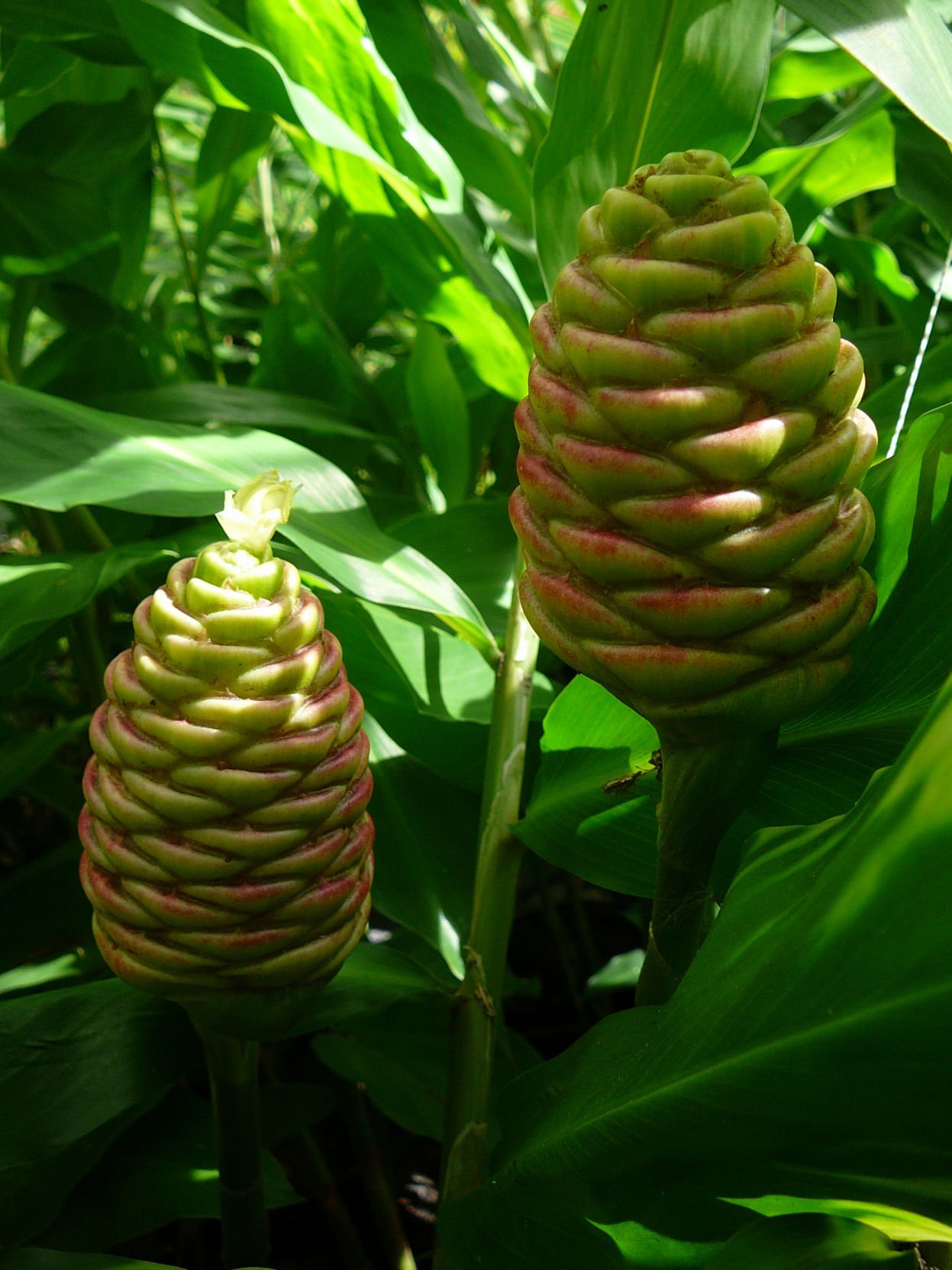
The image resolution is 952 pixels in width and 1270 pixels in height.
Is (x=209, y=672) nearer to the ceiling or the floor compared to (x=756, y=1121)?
nearer to the ceiling

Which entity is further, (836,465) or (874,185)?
(874,185)

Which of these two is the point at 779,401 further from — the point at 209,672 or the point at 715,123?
the point at 715,123

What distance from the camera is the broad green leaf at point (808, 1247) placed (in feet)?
1.60

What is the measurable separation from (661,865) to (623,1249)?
24 centimetres

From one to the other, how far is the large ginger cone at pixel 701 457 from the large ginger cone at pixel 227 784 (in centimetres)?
16

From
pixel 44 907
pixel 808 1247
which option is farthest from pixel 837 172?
pixel 44 907

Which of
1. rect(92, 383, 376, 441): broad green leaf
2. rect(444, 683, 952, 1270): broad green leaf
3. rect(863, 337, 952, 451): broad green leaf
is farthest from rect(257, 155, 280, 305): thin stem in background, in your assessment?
rect(444, 683, 952, 1270): broad green leaf

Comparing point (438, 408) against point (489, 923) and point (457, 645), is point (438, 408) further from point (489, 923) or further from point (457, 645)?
point (489, 923)

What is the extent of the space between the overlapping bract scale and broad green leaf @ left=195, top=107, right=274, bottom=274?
973 mm

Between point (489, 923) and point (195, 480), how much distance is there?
0.40 meters

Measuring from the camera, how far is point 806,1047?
0.44 meters

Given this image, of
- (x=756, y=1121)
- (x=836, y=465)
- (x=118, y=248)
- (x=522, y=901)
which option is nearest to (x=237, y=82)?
(x=118, y=248)

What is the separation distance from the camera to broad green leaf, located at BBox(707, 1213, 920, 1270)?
49 centimetres

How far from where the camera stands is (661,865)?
57cm
